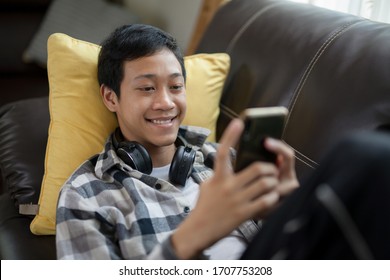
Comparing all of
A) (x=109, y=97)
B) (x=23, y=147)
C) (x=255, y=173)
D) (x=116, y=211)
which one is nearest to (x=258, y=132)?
(x=255, y=173)

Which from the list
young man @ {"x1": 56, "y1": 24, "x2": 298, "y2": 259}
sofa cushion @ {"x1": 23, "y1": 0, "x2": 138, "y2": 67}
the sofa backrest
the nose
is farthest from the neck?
sofa cushion @ {"x1": 23, "y1": 0, "x2": 138, "y2": 67}

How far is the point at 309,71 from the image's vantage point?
1.36 m

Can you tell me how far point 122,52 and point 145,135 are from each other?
0.77 feet

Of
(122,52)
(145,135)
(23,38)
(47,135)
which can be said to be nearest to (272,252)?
(145,135)

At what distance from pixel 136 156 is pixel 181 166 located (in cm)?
12

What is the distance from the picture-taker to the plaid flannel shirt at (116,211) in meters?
1.09

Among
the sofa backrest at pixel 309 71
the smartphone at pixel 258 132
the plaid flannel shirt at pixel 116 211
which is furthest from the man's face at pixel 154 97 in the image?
the smartphone at pixel 258 132

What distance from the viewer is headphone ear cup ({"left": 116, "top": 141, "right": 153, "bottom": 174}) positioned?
1260 millimetres

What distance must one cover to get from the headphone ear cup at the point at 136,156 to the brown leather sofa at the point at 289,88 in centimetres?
31

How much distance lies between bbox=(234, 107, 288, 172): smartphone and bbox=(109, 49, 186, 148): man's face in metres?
0.47
